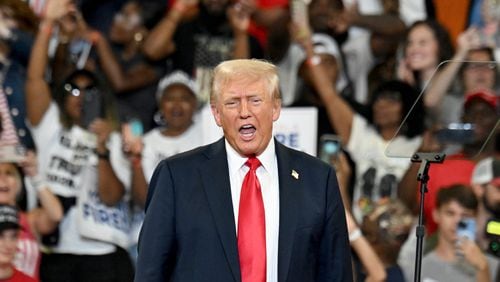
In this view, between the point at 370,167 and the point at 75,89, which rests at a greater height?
the point at 75,89

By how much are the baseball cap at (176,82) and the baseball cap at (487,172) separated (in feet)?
6.43

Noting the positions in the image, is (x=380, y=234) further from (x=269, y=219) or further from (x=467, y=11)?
(x=269, y=219)

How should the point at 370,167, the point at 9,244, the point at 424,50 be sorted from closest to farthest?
1. the point at 9,244
2. the point at 370,167
3. the point at 424,50

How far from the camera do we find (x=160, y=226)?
361cm

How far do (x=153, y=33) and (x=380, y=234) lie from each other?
2.00m

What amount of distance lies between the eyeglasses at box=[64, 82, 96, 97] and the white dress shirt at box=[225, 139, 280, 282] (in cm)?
365

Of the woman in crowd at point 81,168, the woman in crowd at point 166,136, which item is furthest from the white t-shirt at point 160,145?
the woman in crowd at point 81,168

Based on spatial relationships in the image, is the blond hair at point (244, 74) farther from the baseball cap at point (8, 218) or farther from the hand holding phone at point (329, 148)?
the hand holding phone at point (329, 148)

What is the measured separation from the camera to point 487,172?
6.13 metres

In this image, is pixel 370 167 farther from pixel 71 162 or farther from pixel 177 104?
pixel 71 162

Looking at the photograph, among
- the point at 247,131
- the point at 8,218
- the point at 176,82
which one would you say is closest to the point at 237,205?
the point at 247,131

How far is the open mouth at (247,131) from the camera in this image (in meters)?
3.56

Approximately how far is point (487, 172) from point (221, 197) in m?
2.81

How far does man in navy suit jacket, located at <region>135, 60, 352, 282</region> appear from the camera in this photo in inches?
140
